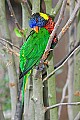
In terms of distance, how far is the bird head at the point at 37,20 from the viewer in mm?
938

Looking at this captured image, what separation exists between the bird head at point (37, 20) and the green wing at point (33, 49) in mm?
28

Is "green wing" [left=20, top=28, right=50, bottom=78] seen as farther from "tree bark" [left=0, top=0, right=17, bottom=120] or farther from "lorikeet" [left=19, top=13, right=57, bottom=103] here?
"tree bark" [left=0, top=0, right=17, bottom=120]

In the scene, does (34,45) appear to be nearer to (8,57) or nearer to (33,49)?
(33,49)

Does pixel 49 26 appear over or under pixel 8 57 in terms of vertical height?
over

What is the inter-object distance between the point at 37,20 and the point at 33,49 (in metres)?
0.10

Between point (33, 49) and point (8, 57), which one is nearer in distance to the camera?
point (33, 49)

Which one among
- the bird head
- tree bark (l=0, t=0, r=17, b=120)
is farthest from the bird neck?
tree bark (l=0, t=0, r=17, b=120)

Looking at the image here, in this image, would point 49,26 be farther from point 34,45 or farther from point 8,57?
point 8,57

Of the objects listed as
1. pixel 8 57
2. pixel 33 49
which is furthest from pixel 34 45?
pixel 8 57

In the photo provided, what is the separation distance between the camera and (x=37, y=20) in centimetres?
98

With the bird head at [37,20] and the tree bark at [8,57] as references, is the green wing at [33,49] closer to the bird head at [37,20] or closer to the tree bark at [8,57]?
the bird head at [37,20]

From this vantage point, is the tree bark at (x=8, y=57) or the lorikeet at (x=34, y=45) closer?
the lorikeet at (x=34, y=45)

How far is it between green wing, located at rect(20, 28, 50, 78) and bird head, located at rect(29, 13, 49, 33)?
28mm

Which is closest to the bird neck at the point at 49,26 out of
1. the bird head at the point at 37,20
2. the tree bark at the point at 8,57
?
the bird head at the point at 37,20
